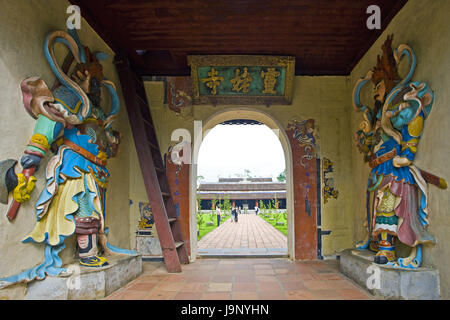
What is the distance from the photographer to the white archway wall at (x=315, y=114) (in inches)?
195

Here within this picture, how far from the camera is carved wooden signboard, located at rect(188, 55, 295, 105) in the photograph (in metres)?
4.55

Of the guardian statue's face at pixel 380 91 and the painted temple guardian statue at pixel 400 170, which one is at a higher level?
the guardian statue's face at pixel 380 91

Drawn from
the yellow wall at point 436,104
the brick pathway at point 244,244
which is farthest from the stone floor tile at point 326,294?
the brick pathway at point 244,244

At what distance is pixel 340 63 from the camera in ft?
15.7

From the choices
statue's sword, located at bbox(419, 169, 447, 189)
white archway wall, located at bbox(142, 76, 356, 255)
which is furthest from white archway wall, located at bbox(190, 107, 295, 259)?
statue's sword, located at bbox(419, 169, 447, 189)

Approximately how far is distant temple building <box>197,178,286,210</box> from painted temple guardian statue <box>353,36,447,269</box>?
67.0ft

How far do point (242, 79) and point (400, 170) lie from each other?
285cm

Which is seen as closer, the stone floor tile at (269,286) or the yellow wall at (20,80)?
the yellow wall at (20,80)

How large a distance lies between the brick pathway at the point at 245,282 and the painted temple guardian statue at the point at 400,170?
2.42 ft

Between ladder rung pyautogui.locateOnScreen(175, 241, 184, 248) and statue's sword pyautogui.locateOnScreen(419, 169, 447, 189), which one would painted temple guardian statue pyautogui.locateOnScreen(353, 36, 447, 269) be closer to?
statue's sword pyautogui.locateOnScreen(419, 169, 447, 189)

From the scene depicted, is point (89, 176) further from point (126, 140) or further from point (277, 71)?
point (277, 71)

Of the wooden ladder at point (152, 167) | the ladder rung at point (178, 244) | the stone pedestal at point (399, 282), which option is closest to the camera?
the stone pedestal at point (399, 282)

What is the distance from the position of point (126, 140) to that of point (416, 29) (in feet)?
14.4

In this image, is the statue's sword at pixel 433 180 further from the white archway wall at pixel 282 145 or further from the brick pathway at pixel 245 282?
the white archway wall at pixel 282 145
